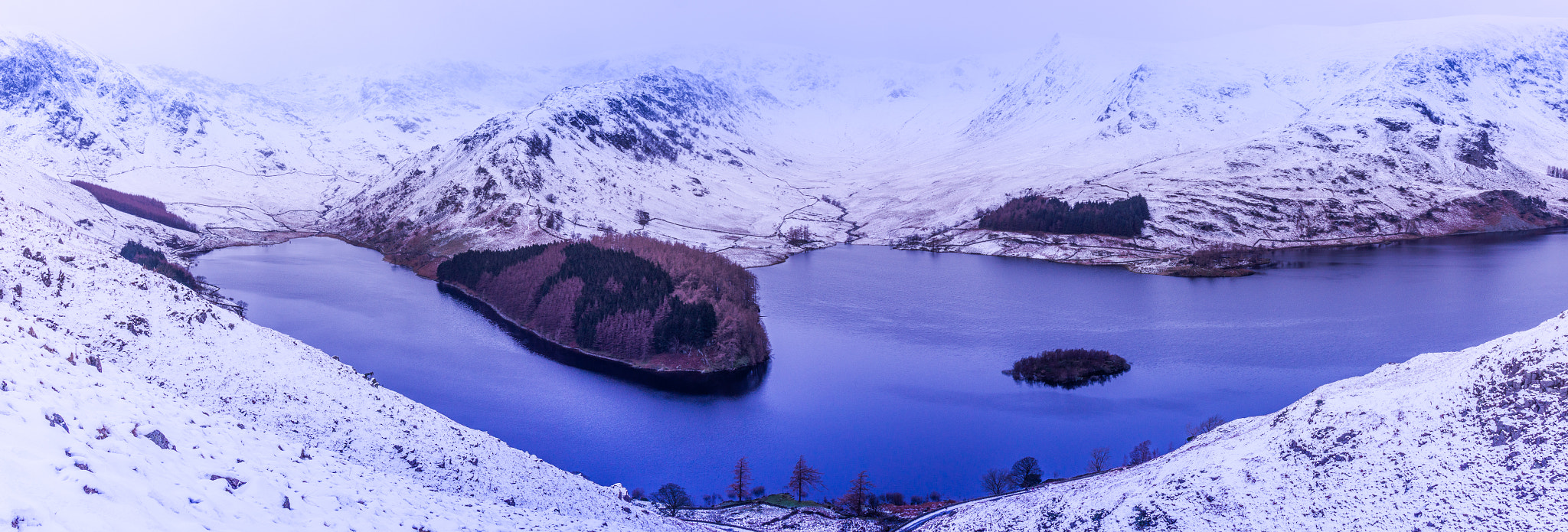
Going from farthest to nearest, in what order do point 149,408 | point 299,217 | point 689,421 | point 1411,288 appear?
point 299,217
point 1411,288
point 689,421
point 149,408

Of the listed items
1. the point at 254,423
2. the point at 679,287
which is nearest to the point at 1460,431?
the point at 254,423

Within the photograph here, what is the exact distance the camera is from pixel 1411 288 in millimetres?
101312

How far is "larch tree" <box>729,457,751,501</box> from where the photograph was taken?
149 ft

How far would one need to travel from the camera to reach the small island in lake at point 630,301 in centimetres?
7475

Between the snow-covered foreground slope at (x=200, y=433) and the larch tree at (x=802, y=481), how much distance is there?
11835 mm

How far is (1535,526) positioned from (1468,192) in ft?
688

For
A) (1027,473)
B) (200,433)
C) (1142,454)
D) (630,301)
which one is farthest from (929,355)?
(200,433)

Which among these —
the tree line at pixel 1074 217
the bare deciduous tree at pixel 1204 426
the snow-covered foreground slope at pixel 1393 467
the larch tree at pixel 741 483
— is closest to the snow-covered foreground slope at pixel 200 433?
the larch tree at pixel 741 483

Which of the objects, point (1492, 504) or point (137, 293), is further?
point (137, 293)

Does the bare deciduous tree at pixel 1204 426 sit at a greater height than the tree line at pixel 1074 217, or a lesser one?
lesser

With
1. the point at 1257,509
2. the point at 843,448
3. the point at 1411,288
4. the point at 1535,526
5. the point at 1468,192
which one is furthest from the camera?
the point at 1468,192

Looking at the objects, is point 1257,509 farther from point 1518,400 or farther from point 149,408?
point 149,408

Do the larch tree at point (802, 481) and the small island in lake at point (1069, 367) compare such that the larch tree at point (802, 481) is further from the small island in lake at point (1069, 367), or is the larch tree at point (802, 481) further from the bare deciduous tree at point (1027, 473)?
the small island in lake at point (1069, 367)

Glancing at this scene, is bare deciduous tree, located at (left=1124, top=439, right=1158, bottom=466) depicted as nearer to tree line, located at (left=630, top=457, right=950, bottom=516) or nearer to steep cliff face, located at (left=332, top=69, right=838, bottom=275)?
tree line, located at (left=630, top=457, right=950, bottom=516)
